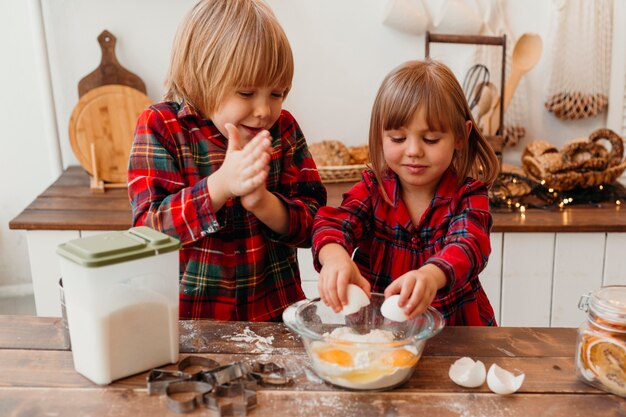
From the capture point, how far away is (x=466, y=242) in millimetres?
1119

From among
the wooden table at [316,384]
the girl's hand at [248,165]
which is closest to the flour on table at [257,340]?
the wooden table at [316,384]

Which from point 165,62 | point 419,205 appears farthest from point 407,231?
point 165,62

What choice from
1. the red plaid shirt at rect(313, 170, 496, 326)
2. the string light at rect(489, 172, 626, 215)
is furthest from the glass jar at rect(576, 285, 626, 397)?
the string light at rect(489, 172, 626, 215)

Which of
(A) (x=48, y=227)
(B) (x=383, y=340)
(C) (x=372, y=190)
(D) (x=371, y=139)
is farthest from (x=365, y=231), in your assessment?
(A) (x=48, y=227)

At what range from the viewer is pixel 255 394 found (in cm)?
88

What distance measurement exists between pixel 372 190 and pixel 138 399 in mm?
603

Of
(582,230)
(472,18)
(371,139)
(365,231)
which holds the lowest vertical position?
(582,230)

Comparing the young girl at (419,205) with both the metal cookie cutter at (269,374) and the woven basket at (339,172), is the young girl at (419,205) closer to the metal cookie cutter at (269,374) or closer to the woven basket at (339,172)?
the metal cookie cutter at (269,374)

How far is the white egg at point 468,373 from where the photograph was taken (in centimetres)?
92

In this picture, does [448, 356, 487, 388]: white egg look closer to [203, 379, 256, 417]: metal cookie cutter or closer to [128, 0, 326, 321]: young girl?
[203, 379, 256, 417]: metal cookie cutter

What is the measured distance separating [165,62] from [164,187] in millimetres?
1448

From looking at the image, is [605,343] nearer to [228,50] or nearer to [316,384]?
[316,384]

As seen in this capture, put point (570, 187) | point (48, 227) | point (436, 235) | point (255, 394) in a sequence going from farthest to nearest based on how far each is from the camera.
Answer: point (570, 187) → point (48, 227) → point (436, 235) → point (255, 394)

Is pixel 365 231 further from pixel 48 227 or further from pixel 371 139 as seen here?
pixel 48 227
